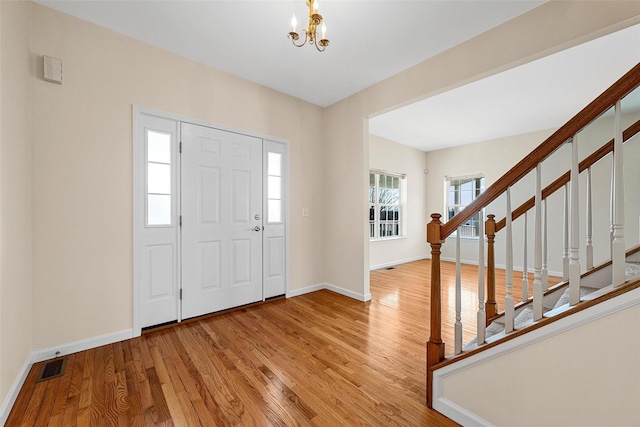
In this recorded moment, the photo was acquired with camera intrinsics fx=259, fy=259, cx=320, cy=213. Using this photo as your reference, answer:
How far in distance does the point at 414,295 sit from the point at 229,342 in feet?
8.55

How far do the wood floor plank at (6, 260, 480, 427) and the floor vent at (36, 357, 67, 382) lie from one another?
0.04 m

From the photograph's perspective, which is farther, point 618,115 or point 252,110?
point 252,110

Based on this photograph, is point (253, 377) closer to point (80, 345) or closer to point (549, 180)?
point (80, 345)

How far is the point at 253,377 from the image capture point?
1865mm

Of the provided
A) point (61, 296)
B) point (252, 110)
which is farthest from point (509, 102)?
point (61, 296)

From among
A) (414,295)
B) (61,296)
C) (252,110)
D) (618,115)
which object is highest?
(252,110)

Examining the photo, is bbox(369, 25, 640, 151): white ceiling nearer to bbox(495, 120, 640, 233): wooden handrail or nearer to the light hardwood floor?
bbox(495, 120, 640, 233): wooden handrail

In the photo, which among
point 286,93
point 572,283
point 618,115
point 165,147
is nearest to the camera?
point 618,115

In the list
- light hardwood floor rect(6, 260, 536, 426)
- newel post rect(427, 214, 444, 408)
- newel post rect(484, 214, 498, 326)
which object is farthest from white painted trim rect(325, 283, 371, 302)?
newel post rect(427, 214, 444, 408)

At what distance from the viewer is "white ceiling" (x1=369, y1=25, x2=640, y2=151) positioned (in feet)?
8.79

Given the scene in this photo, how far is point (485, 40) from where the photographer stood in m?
2.35

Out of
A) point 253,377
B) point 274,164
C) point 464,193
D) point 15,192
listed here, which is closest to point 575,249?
point 253,377

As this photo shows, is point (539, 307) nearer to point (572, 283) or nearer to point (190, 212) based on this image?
point (572, 283)

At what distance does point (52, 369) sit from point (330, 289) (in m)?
2.95
